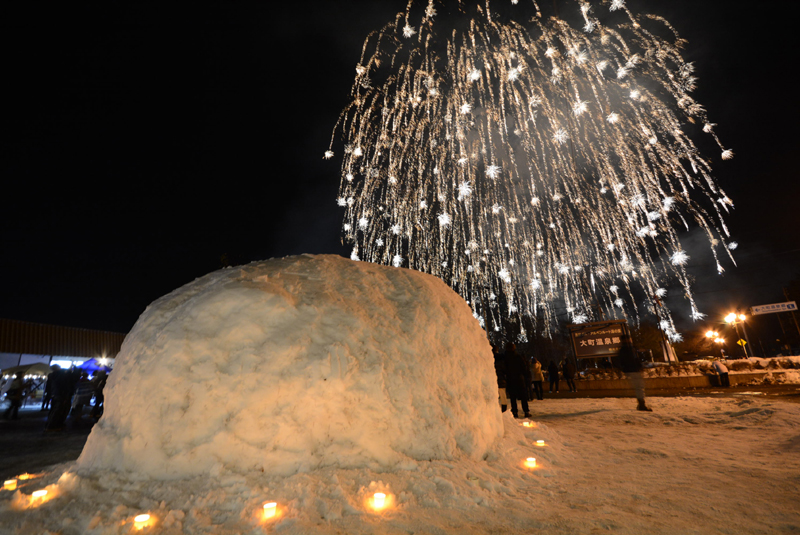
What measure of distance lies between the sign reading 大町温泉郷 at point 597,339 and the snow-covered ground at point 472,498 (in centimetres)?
1206

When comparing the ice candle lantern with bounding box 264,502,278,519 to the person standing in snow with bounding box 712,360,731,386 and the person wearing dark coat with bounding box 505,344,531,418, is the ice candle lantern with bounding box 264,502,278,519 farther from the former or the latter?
the person standing in snow with bounding box 712,360,731,386

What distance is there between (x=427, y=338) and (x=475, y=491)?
1948 millimetres

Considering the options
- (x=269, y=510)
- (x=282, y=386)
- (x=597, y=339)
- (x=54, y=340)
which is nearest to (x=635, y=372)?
(x=597, y=339)

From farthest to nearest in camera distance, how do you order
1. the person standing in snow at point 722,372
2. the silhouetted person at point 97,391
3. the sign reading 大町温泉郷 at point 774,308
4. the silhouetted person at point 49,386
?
the sign reading 大町温泉郷 at point 774,308
the person standing in snow at point 722,372
the silhouetted person at point 97,391
the silhouetted person at point 49,386

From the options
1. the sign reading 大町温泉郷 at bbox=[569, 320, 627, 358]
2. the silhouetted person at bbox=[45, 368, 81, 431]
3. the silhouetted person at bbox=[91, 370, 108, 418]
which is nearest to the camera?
the silhouetted person at bbox=[45, 368, 81, 431]

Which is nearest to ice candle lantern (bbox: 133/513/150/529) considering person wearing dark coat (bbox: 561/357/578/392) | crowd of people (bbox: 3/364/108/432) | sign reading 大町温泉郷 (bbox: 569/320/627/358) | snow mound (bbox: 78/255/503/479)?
snow mound (bbox: 78/255/503/479)

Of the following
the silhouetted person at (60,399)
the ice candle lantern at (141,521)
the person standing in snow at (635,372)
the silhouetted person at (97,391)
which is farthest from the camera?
the silhouetted person at (97,391)

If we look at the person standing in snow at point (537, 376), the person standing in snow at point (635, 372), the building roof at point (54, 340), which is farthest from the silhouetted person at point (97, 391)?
the person standing in snow at point (635, 372)

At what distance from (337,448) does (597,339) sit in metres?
16.3

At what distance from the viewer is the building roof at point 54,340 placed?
18.1m

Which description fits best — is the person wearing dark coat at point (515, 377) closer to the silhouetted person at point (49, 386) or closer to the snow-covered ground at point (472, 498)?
the snow-covered ground at point (472, 498)

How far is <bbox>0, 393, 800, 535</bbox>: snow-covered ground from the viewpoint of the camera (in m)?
2.91

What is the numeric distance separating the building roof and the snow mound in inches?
815

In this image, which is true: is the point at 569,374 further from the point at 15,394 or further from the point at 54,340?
the point at 54,340
